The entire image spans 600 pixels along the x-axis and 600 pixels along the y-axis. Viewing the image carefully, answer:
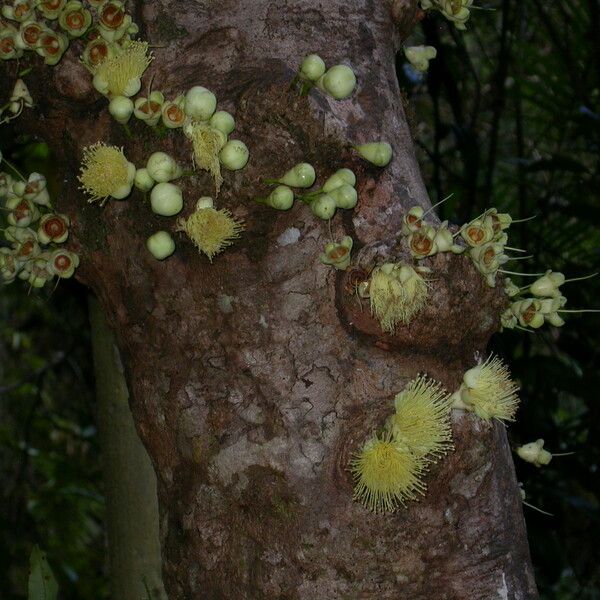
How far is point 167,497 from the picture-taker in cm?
82

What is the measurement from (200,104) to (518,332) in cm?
145

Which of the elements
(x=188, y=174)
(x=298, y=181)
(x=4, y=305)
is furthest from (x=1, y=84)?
(x=4, y=305)

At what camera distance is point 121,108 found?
76cm

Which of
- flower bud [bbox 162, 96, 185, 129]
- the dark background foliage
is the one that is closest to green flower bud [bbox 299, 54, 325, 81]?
flower bud [bbox 162, 96, 185, 129]

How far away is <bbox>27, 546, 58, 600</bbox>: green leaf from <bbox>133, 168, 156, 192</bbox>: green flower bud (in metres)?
0.46

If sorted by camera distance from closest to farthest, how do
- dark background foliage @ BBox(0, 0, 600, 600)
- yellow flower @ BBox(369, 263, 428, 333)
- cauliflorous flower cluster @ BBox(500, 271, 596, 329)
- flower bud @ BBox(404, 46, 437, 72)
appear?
yellow flower @ BBox(369, 263, 428, 333) → cauliflorous flower cluster @ BBox(500, 271, 596, 329) → flower bud @ BBox(404, 46, 437, 72) → dark background foliage @ BBox(0, 0, 600, 600)

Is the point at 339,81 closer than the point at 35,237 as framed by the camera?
Yes

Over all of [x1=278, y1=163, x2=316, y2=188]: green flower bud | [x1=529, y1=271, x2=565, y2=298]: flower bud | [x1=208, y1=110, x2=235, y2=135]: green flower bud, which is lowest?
[x1=529, y1=271, x2=565, y2=298]: flower bud

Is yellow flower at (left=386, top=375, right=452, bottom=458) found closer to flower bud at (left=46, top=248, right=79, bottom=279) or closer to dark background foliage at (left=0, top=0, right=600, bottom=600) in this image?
flower bud at (left=46, top=248, right=79, bottom=279)

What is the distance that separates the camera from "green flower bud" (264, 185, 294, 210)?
72cm

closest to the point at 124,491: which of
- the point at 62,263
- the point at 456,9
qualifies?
the point at 62,263

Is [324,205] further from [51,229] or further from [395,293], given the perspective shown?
[51,229]

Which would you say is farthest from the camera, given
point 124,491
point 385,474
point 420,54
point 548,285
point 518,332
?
point 518,332

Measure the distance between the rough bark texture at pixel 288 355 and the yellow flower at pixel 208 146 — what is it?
2 cm
